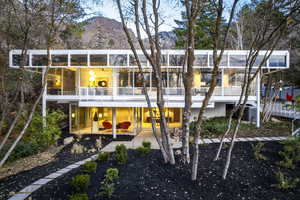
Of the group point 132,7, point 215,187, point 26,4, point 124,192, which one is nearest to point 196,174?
point 215,187

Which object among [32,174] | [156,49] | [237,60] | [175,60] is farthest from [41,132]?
[237,60]

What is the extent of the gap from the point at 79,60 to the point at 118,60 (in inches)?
95.8

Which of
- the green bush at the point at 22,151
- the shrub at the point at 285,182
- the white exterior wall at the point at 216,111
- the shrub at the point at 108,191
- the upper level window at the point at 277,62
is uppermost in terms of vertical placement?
the upper level window at the point at 277,62

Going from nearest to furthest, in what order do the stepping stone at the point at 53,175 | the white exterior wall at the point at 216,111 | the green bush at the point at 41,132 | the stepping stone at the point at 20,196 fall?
1. the stepping stone at the point at 20,196
2. the stepping stone at the point at 53,175
3. the green bush at the point at 41,132
4. the white exterior wall at the point at 216,111

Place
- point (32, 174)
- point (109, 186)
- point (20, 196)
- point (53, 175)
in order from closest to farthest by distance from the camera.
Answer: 1. point (109, 186)
2. point (20, 196)
3. point (53, 175)
4. point (32, 174)

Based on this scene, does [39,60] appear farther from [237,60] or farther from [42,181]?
[237,60]

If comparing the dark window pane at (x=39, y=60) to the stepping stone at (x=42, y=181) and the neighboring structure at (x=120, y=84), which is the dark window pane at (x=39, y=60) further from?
the stepping stone at (x=42, y=181)

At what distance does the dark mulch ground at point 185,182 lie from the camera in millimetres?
3719

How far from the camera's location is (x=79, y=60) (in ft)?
36.2

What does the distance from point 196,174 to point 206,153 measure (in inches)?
80.3

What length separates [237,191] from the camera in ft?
12.7

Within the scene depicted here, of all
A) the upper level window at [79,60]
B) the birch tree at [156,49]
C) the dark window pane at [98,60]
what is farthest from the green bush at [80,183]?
the upper level window at [79,60]

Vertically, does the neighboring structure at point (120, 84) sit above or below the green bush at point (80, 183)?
above

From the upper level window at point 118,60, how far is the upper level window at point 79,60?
1638 millimetres
